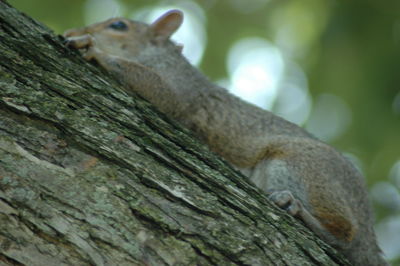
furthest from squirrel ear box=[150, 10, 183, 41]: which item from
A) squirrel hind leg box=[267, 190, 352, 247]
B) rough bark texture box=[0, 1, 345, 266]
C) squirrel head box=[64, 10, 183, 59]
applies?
rough bark texture box=[0, 1, 345, 266]

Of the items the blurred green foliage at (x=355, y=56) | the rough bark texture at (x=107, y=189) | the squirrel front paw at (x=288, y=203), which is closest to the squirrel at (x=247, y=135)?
the squirrel front paw at (x=288, y=203)

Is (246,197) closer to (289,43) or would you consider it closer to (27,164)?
(27,164)

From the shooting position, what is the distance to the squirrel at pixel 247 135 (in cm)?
417

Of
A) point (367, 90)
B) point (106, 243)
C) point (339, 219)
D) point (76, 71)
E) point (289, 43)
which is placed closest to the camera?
point (106, 243)

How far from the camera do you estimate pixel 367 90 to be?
652 cm

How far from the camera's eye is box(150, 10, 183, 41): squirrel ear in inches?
217

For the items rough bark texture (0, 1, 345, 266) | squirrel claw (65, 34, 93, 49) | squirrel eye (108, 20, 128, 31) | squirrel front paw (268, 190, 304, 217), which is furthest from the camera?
squirrel eye (108, 20, 128, 31)

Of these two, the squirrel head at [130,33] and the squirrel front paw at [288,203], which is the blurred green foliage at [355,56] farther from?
the squirrel front paw at [288,203]

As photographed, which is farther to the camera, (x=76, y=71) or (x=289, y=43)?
(x=289, y=43)

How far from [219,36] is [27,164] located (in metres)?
5.41

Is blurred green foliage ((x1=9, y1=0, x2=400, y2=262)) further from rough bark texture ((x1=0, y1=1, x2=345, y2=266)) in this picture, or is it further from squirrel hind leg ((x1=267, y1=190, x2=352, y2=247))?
rough bark texture ((x1=0, y1=1, x2=345, y2=266))

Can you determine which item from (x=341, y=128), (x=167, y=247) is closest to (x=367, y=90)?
(x=341, y=128)

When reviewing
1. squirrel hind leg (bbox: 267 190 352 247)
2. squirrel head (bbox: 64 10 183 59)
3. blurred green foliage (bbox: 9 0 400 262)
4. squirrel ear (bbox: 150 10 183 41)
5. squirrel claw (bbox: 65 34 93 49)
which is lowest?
squirrel hind leg (bbox: 267 190 352 247)

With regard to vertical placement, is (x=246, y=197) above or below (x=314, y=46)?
below
